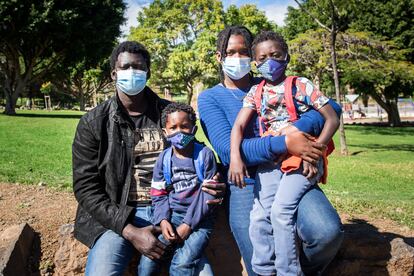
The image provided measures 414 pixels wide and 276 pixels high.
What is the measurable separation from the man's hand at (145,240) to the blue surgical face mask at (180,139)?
0.59 meters

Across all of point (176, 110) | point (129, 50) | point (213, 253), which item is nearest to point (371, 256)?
point (213, 253)

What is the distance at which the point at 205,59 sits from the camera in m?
34.3

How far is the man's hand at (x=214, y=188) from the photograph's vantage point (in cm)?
279

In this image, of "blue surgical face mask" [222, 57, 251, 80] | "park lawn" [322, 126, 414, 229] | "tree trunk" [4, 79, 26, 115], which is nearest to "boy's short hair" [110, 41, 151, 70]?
"blue surgical face mask" [222, 57, 251, 80]

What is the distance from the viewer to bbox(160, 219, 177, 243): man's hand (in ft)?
8.89

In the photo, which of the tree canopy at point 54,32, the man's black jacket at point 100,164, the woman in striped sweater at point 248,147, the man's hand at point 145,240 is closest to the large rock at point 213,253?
the man's black jacket at point 100,164

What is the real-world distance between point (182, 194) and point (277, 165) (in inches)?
26.3

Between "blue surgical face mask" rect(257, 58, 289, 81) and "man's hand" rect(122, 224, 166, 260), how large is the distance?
131cm

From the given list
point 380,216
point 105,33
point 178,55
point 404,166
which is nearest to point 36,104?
point 178,55

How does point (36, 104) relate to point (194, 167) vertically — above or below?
above

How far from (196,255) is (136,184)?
2.29 ft

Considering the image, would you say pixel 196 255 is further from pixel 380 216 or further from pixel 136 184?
pixel 380 216

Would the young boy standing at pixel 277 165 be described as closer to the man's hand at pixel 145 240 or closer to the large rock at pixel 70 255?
the man's hand at pixel 145 240

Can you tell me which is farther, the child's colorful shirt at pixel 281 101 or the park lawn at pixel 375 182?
the park lawn at pixel 375 182
